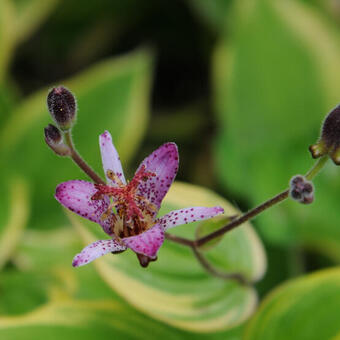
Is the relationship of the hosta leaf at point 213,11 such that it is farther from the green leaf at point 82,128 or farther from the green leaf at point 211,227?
the green leaf at point 211,227

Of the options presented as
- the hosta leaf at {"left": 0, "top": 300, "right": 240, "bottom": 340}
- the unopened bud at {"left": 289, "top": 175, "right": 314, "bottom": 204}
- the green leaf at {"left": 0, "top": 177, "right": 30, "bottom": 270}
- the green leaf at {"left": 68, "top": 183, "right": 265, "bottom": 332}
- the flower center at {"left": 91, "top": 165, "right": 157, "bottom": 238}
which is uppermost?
the unopened bud at {"left": 289, "top": 175, "right": 314, "bottom": 204}

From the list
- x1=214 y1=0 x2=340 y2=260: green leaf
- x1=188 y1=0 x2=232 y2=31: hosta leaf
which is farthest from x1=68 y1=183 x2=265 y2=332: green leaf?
x1=188 y1=0 x2=232 y2=31: hosta leaf

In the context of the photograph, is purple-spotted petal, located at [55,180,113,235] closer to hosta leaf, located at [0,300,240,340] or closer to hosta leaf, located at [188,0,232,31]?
hosta leaf, located at [0,300,240,340]

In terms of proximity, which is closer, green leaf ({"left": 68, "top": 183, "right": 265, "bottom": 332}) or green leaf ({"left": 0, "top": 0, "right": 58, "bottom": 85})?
green leaf ({"left": 68, "top": 183, "right": 265, "bottom": 332})

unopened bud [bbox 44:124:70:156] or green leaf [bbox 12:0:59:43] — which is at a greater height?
unopened bud [bbox 44:124:70:156]

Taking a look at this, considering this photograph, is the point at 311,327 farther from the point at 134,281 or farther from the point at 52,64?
the point at 52,64

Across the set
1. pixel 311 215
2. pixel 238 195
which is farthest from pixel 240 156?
pixel 311 215

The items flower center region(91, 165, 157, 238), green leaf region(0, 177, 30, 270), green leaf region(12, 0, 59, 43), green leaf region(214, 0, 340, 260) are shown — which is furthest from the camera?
green leaf region(12, 0, 59, 43)
